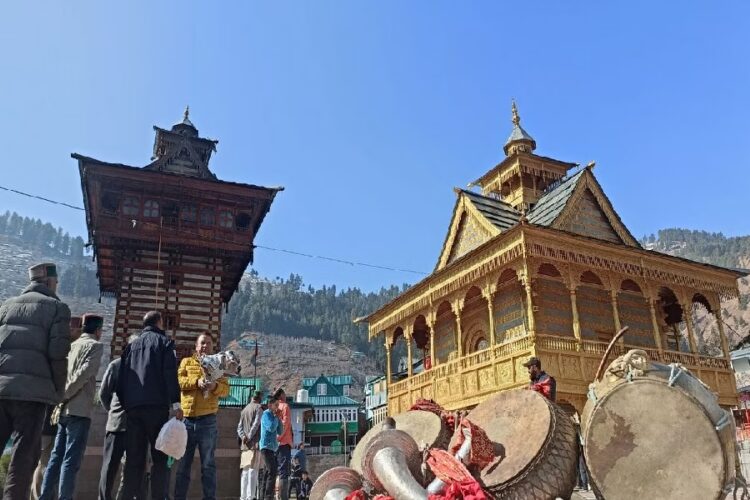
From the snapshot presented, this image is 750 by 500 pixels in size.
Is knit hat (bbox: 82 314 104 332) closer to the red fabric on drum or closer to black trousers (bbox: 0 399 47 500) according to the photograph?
black trousers (bbox: 0 399 47 500)

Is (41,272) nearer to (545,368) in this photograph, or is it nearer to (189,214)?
(545,368)

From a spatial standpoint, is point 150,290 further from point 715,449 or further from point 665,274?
point 715,449

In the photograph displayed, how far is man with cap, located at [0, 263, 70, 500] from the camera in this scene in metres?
4.74

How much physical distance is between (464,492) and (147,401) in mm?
3053

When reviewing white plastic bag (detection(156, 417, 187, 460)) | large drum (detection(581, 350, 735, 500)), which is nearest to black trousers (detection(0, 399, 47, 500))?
white plastic bag (detection(156, 417, 187, 460))

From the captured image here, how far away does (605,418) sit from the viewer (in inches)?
186

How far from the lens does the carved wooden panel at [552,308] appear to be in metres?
17.2

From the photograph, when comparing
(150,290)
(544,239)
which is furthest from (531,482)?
(150,290)

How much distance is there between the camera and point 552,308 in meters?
17.5

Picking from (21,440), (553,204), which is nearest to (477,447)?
(21,440)

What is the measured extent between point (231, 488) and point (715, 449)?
9.82 meters

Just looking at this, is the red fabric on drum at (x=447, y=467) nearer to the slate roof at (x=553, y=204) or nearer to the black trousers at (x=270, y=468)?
the black trousers at (x=270, y=468)

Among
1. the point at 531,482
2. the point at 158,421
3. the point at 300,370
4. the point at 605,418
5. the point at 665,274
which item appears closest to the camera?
the point at 531,482

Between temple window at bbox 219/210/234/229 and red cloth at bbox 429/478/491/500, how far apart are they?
2174 centimetres
